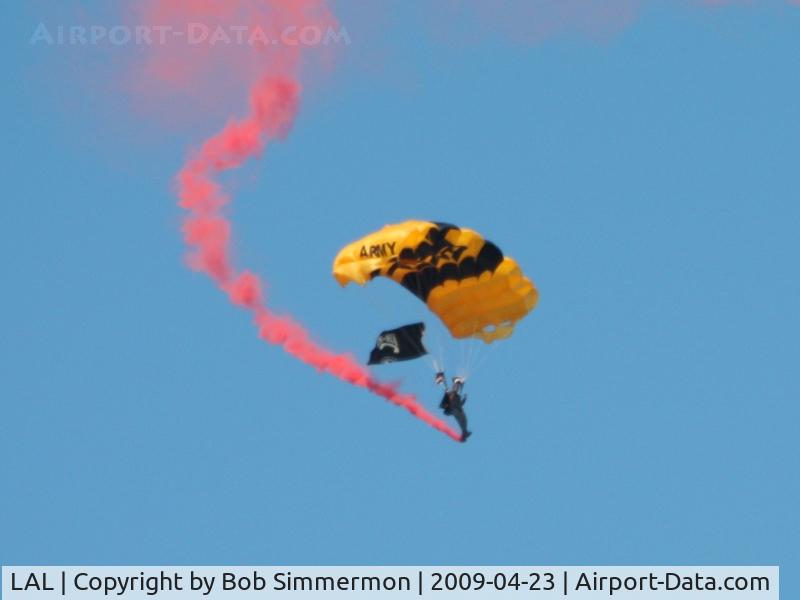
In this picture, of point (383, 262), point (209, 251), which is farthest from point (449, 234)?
point (209, 251)

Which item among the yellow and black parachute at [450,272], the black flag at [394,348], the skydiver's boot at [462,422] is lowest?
the skydiver's boot at [462,422]

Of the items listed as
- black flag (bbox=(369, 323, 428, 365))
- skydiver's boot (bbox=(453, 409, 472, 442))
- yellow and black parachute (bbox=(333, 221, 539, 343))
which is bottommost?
skydiver's boot (bbox=(453, 409, 472, 442))

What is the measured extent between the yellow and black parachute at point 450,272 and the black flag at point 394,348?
78cm

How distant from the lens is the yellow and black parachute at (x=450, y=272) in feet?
191

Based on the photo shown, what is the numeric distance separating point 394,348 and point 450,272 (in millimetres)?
1429

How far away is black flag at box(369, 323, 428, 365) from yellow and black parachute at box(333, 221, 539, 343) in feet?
2.55

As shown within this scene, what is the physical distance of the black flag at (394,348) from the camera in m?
58.9

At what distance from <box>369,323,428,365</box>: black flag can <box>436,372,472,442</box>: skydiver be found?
566 millimetres

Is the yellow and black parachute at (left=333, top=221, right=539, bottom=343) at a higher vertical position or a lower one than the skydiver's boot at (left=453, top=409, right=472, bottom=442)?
higher

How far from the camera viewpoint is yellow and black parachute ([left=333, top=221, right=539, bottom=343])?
58188mm

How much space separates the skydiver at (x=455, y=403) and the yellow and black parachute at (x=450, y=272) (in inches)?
51.4

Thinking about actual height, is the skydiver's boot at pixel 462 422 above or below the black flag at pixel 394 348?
below

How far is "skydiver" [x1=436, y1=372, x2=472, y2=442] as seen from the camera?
58.5 m
